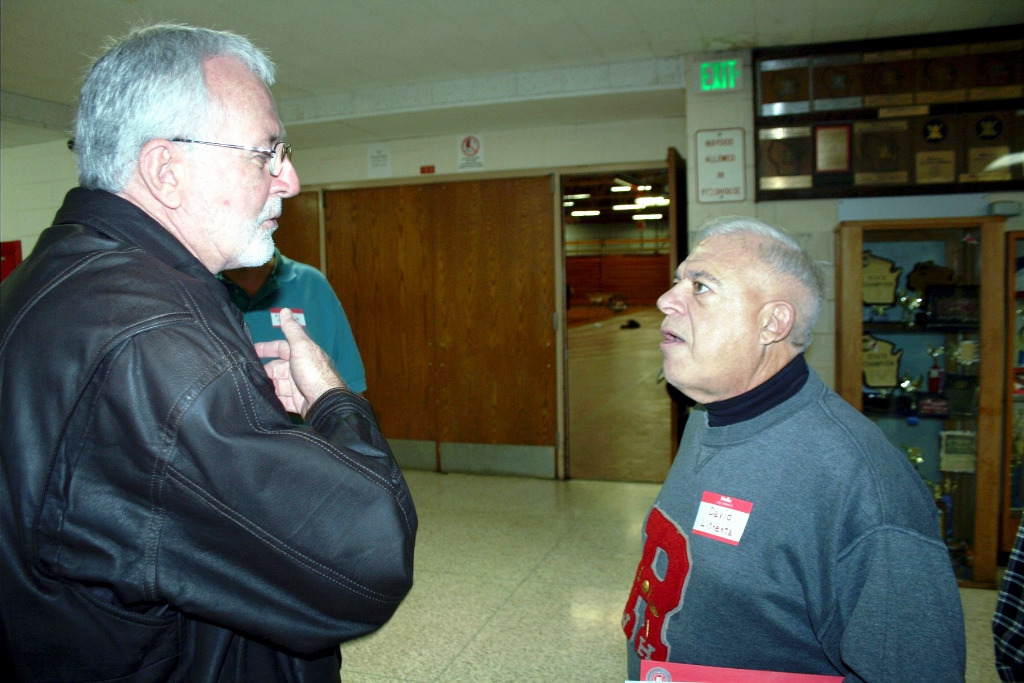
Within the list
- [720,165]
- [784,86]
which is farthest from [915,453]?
[784,86]

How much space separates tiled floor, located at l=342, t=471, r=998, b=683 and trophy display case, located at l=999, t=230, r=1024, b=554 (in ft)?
1.38

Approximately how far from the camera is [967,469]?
11.1ft

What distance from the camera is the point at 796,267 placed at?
136cm

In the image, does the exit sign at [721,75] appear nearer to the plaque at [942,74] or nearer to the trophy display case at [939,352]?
the plaque at [942,74]

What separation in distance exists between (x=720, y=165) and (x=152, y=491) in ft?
12.5

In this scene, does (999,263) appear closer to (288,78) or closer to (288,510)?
(288,510)

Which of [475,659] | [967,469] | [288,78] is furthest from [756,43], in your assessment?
[475,659]

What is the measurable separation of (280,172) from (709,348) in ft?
2.84

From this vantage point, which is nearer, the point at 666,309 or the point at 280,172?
the point at 280,172

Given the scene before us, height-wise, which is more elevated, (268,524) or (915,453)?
(268,524)

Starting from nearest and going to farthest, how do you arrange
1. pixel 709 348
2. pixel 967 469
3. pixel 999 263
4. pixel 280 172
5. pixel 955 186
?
1. pixel 280 172
2. pixel 709 348
3. pixel 999 263
4. pixel 967 469
5. pixel 955 186

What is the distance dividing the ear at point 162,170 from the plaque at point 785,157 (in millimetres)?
3608

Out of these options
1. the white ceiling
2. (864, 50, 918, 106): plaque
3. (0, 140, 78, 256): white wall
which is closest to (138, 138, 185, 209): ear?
A: the white ceiling

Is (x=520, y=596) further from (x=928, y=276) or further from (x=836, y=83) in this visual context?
(x=836, y=83)
